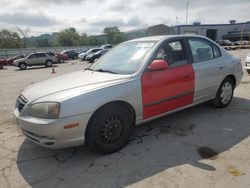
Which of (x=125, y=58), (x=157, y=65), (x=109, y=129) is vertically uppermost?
(x=125, y=58)

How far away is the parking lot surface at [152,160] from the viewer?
2.89 metres

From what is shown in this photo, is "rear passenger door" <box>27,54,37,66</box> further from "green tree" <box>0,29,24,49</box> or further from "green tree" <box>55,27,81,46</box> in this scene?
"green tree" <box>55,27,81,46</box>

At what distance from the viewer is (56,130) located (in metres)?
3.03

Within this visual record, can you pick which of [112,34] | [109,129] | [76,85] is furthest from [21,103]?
[112,34]

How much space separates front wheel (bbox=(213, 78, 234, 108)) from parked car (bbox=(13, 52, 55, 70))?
21.7 meters

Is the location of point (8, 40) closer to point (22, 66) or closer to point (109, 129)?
point (22, 66)

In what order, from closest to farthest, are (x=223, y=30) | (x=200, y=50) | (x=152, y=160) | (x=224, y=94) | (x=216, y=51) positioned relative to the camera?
(x=152, y=160), (x=200, y=50), (x=216, y=51), (x=224, y=94), (x=223, y=30)

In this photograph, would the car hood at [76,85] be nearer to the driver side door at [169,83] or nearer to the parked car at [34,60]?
the driver side door at [169,83]

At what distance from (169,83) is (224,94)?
1.91 metres

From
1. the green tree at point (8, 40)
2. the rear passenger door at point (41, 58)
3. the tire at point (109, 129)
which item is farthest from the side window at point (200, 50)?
the green tree at point (8, 40)

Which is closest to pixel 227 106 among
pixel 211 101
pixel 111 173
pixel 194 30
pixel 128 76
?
pixel 211 101

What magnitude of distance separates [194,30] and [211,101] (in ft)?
204

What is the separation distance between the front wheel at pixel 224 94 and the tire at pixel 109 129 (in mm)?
2416

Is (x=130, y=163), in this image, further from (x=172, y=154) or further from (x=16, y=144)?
(x=16, y=144)
